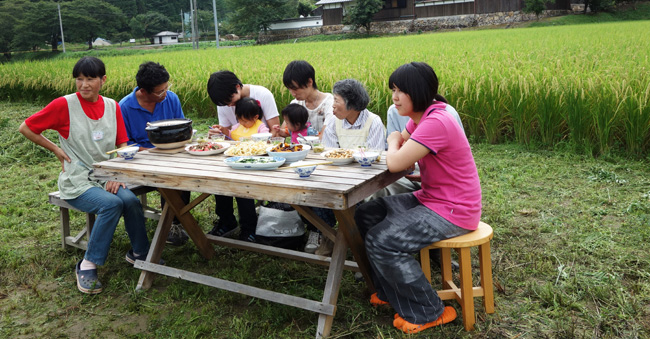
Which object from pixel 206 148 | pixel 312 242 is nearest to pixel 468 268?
pixel 312 242

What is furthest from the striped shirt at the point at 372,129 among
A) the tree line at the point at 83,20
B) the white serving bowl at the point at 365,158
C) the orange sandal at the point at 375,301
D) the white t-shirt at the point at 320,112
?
the tree line at the point at 83,20

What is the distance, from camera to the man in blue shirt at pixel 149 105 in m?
3.23

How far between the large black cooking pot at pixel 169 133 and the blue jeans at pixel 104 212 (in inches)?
15.0

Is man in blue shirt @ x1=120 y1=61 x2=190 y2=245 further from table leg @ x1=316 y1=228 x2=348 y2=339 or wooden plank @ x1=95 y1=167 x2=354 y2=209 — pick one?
table leg @ x1=316 y1=228 x2=348 y2=339

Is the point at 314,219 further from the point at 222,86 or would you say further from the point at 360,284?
the point at 222,86

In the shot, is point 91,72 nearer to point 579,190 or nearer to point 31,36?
point 579,190

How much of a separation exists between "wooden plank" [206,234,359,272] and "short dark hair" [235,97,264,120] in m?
0.94

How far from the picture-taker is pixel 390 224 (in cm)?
225

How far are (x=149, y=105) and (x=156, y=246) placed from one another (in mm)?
1083

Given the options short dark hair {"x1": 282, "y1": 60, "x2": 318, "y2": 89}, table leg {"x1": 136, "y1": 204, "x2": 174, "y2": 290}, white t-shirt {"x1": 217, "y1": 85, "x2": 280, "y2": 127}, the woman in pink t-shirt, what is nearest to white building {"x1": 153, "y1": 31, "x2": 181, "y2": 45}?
white t-shirt {"x1": 217, "y1": 85, "x2": 280, "y2": 127}

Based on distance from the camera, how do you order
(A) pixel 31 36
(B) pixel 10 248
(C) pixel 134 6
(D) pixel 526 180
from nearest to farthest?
(B) pixel 10 248 → (D) pixel 526 180 → (A) pixel 31 36 → (C) pixel 134 6

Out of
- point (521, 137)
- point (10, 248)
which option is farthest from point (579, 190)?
point (10, 248)

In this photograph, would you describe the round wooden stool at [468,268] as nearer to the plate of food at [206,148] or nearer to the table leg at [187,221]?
the plate of food at [206,148]

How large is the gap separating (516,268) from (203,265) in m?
1.95
